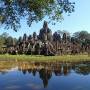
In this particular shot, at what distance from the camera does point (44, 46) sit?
316 ft

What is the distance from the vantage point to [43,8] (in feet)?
65.1

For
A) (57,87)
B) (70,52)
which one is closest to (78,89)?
(57,87)

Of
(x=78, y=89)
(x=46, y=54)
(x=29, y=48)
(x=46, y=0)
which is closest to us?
(x=46, y=0)

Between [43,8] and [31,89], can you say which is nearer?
[43,8]

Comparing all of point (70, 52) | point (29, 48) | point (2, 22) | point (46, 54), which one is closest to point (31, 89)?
point (2, 22)

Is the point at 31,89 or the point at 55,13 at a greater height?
the point at 55,13

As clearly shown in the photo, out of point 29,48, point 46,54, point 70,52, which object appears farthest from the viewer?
point 70,52

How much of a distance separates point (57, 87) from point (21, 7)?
1198cm

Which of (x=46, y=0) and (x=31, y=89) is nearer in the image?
(x=46, y=0)

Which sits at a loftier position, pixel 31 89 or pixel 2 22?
pixel 2 22

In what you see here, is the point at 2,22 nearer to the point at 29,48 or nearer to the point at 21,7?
the point at 21,7

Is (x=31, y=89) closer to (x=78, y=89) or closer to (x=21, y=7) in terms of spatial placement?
(x=78, y=89)

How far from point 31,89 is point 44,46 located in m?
68.5

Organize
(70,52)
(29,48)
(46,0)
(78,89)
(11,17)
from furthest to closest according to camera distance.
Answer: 1. (70,52)
2. (29,48)
3. (78,89)
4. (11,17)
5. (46,0)
